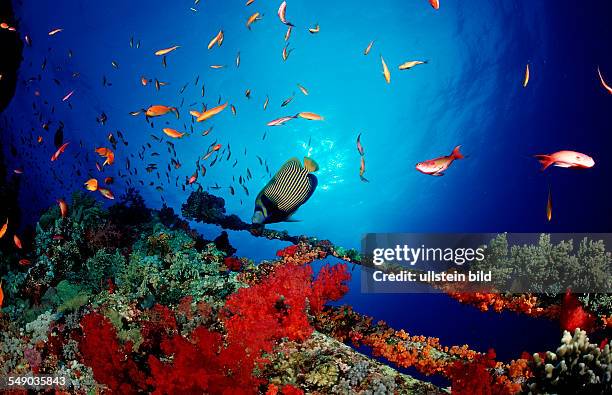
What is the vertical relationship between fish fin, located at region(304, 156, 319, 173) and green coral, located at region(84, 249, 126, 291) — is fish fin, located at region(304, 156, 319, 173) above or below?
above

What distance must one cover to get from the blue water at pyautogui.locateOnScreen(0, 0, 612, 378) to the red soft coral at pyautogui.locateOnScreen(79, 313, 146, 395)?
70.2ft

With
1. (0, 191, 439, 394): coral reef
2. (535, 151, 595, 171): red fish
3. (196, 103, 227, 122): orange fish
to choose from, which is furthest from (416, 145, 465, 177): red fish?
(196, 103, 227, 122): orange fish

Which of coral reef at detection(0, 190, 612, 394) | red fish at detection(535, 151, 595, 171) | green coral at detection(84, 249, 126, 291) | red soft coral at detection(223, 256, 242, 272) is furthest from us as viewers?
red soft coral at detection(223, 256, 242, 272)

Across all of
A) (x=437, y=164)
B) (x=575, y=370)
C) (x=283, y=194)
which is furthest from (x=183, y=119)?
(x=575, y=370)

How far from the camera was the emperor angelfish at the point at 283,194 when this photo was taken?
3.49 metres

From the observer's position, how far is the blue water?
24.6 m

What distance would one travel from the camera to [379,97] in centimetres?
3422

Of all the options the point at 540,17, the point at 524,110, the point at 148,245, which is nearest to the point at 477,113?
the point at 524,110

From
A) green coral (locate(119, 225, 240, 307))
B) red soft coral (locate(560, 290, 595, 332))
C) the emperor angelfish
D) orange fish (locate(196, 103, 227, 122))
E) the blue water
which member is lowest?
red soft coral (locate(560, 290, 595, 332))

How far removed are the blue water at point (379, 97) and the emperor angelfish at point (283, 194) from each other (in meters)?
21.5

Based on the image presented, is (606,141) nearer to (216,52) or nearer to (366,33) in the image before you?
(366,33)

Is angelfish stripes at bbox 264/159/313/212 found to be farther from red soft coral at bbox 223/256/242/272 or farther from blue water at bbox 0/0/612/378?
blue water at bbox 0/0/612/378

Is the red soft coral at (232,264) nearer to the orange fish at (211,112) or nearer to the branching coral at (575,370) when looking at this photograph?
the orange fish at (211,112)

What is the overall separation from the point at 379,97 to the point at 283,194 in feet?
110
